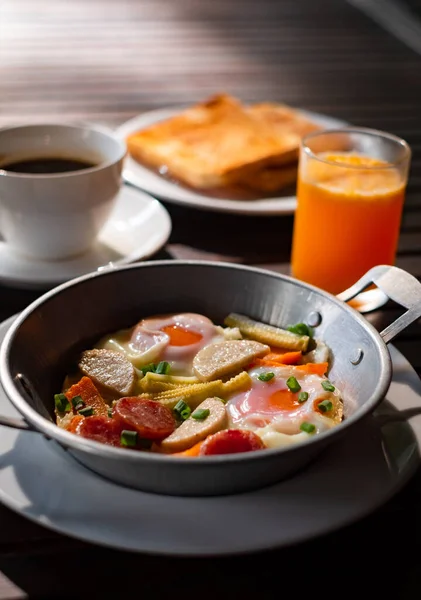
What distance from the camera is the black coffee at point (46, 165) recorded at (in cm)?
175

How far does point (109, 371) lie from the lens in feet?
3.92

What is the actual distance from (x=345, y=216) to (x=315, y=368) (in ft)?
1.71

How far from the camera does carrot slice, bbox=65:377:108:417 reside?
1.13m

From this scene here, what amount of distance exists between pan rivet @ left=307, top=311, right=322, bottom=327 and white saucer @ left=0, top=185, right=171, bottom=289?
0.47 metres

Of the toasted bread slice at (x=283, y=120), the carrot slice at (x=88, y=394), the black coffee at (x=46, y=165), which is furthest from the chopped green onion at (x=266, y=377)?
the toasted bread slice at (x=283, y=120)

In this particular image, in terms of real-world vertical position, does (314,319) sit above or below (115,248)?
above

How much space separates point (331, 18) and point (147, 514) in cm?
317

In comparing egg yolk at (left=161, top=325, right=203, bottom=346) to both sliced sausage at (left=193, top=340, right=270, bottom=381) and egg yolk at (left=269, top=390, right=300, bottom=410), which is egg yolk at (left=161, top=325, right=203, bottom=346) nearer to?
sliced sausage at (left=193, top=340, right=270, bottom=381)

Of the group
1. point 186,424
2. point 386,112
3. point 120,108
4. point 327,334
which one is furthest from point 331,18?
point 186,424

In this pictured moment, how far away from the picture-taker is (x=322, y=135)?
1.74m

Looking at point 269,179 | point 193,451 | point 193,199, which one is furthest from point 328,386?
point 269,179

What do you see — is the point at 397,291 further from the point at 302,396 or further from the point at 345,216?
the point at 345,216

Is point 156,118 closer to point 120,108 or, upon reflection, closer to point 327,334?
point 120,108

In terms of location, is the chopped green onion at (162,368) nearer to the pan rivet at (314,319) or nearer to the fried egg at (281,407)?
the fried egg at (281,407)
